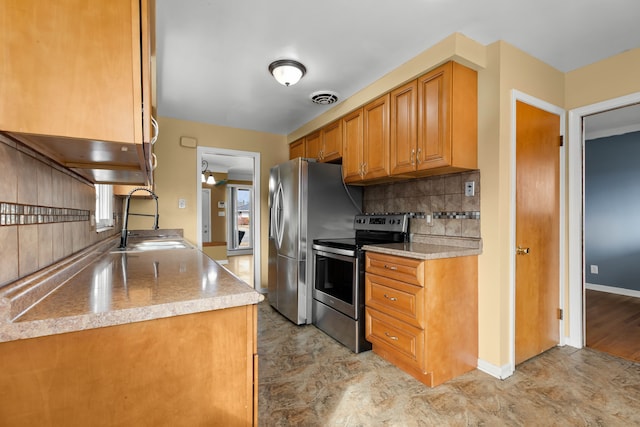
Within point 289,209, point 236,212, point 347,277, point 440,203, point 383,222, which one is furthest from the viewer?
point 236,212

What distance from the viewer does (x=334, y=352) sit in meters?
2.51

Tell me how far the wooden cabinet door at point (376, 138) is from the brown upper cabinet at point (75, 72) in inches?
80.7

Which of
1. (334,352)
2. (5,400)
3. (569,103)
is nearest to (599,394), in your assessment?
(334,352)

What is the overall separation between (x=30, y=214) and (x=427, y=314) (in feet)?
6.59

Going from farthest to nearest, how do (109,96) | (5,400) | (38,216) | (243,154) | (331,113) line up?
(243,154), (331,113), (38,216), (109,96), (5,400)

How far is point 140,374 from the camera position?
83 cm

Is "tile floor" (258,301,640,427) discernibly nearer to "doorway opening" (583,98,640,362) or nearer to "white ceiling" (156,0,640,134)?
"doorway opening" (583,98,640,362)

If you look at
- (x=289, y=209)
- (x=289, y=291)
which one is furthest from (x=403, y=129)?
(x=289, y=291)

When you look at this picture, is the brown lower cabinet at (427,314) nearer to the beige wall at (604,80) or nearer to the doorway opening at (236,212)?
the beige wall at (604,80)

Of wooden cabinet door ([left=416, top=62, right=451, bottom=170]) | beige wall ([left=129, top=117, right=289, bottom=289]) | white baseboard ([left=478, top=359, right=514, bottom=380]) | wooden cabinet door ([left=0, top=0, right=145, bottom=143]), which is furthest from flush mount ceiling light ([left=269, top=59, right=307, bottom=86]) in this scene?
white baseboard ([left=478, top=359, right=514, bottom=380])

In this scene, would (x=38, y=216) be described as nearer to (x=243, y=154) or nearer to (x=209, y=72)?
(x=209, y=72)

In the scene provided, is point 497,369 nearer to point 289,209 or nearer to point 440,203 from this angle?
point 440,203

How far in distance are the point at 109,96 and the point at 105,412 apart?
828 millimetres

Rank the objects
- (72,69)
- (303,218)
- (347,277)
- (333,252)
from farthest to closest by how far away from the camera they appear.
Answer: (303,218) < (333,252) < (347,277) < (72,69)
